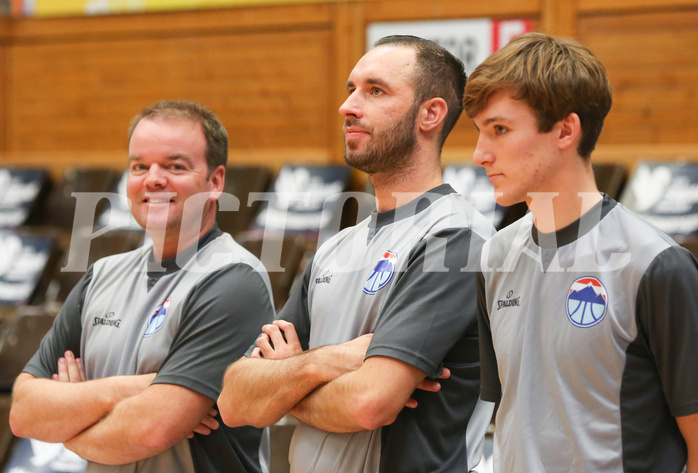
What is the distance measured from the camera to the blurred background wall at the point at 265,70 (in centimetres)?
600

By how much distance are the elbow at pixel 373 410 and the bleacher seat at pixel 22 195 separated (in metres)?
5.16

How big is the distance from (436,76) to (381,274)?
66cm

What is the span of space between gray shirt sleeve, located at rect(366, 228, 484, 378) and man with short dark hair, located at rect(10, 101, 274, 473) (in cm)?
63

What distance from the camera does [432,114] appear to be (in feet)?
8.32

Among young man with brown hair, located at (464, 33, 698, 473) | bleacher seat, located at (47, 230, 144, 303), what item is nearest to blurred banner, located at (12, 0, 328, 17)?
bleacher seat, located at (47, 230, 144, 303)

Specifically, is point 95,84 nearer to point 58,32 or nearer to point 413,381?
point 58,32

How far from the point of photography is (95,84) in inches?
295

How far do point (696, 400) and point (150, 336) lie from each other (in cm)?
165

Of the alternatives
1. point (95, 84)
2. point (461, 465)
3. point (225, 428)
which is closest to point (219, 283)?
point (225, 428)

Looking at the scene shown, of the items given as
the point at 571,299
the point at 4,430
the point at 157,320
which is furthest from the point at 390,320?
the point at 4,430

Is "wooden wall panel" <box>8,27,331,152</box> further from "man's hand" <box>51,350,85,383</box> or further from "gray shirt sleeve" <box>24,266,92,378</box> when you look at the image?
"man's hand" <box>51,350,85,383</box>

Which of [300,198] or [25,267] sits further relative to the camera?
[300,198]

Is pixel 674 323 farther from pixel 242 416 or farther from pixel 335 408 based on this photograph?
pixel 242 416

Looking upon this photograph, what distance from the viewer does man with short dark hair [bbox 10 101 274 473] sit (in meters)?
2.51
